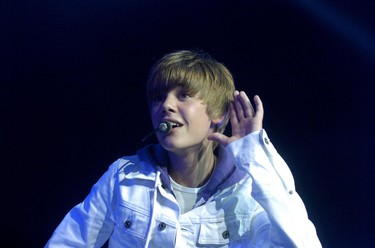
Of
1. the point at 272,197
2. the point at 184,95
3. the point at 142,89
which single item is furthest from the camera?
the point at 142,89

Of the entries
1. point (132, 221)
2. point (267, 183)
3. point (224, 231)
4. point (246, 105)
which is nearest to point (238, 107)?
point (246, 105)

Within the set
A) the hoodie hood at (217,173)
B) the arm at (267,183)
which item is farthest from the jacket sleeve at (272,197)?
the hoodie hood at (217,173)

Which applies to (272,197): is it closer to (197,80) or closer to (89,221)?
(197,80)

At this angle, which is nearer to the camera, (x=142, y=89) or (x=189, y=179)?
(x=189, y=179)

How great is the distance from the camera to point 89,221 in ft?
4.67

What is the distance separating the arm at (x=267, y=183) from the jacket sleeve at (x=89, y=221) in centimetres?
44

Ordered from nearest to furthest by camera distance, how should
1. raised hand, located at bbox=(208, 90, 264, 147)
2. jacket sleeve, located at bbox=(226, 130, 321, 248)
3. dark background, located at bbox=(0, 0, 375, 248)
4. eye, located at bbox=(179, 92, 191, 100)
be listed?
jacket sleeve, located at bbox=(226, 130, 321, 248), raised hand, located at bbox=(208, 90, 264, 147), eye, located at bbox=(179, 92, 191, 100), dark background, located at bbox=(0, 0, 375, 248)

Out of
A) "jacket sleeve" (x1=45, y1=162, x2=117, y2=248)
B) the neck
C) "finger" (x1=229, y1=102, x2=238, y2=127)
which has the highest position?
"finger" (x1=229, y1=102, x2=238, y2=127)

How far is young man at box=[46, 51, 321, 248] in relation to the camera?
1.30 m

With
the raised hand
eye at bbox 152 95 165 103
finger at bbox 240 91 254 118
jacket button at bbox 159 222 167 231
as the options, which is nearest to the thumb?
the raised hand

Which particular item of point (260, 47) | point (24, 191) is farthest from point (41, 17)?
point (260, 47)

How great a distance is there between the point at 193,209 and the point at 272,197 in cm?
30

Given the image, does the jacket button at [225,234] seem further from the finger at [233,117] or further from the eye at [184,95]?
the eye at [184,95]

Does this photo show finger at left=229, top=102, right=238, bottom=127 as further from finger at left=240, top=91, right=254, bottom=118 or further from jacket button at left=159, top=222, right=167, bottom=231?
jacket button at left=159, top=222, right=167, bottom=231
